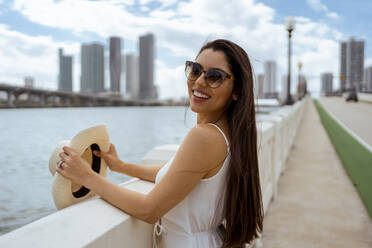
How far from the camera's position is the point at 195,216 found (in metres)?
1.44

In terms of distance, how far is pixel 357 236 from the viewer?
11.2 feet

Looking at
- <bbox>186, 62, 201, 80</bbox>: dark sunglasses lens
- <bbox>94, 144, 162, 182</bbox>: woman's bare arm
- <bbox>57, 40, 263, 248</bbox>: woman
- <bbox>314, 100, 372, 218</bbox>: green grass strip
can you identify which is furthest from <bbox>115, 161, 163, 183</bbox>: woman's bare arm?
<bbox>314, 100, 372, 218</bbox>: green grass strip

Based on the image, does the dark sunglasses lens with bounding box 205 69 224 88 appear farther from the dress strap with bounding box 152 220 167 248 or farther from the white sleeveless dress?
the dress strap with bounding box 152 220 167 248

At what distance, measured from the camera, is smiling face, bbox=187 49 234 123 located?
5.13ft

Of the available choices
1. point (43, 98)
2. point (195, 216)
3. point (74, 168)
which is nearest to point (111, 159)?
point (74, 168)

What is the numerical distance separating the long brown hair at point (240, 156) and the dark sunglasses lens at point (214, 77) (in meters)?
0.09

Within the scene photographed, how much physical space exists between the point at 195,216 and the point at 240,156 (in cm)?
34

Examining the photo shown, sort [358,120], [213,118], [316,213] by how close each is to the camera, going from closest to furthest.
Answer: [213,118], [316,213], [358,120]

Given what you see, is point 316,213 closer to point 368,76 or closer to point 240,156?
point 240,156

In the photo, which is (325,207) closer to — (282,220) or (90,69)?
(282,220)

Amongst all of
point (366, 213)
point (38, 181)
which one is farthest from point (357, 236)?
point (38, 181)

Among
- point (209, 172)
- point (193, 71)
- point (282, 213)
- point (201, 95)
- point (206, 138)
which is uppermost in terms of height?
point (193, 71)

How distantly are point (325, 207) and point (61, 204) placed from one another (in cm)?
395

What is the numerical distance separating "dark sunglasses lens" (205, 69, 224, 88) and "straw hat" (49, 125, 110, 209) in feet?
1.87
